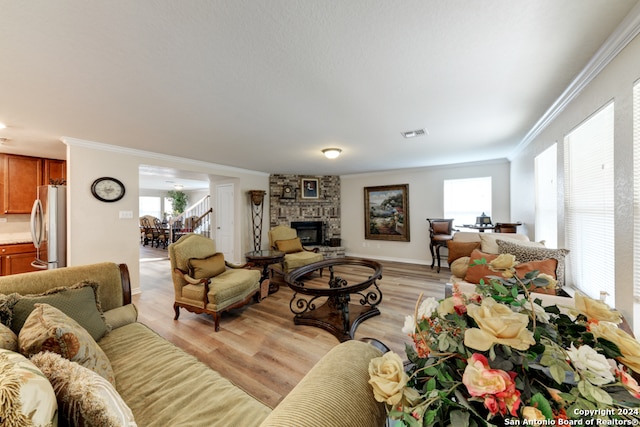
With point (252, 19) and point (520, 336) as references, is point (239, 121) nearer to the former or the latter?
point (252, 19)

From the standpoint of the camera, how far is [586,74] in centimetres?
174

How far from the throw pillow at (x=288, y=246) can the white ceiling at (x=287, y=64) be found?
95.4 inches

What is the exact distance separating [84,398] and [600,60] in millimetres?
3143

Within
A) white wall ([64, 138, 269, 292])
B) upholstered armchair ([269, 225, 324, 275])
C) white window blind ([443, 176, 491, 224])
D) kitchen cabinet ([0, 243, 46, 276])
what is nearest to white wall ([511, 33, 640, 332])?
white window blind ([443, 176, 491, 224])

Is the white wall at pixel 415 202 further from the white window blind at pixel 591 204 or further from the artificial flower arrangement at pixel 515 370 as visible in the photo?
the artificial flower arrangement at pixel 515 370

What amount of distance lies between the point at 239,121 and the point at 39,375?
243cm

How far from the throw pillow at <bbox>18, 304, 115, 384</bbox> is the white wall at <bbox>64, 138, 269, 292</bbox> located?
9.33 ft

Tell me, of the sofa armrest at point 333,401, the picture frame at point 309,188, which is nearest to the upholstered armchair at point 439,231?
the picture frame at point 309,188

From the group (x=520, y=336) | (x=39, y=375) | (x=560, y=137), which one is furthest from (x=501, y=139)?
(x=39, y=375)

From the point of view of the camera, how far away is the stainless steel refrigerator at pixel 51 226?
9.98ft

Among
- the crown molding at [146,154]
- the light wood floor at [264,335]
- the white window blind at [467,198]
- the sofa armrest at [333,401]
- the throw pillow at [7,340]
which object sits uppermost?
the crown molding at [146,154]

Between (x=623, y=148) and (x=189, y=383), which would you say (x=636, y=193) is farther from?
(x=189, y=383)

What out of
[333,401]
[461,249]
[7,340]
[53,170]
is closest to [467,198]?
[461,249]

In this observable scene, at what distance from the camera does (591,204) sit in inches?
75.2
